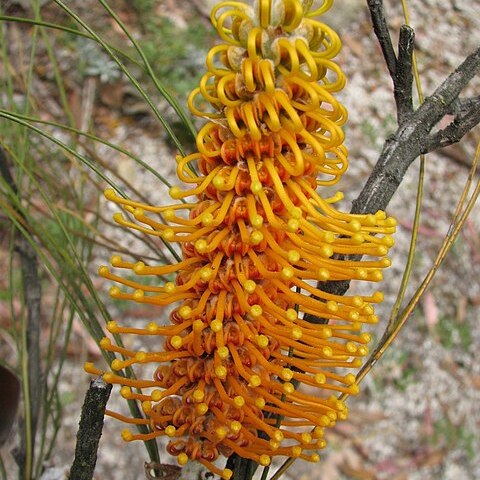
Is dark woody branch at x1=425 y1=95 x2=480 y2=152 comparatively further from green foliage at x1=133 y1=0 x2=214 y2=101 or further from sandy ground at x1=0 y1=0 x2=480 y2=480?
green foliage at x1=133 y1=0 x2=214 y2=101

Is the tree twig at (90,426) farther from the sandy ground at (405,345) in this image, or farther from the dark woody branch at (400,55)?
the sandy ground at (405,345)

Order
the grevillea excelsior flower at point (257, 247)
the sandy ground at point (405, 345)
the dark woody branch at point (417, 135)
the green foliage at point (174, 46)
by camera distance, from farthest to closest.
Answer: the green foliage at point (174, 46) < the sandy ground at point (405, 345) < the dark woody branch at point (417, 135) < the grevillea excelsior flower at point (257, 247)

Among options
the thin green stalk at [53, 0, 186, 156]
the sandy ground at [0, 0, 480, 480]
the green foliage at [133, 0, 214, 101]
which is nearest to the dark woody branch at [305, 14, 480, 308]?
the thin green stalk at [53, 0, 186, 156]

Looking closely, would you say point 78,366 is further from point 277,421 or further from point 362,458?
point 277,421

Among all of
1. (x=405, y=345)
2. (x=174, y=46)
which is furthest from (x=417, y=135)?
(x=174, y=46)

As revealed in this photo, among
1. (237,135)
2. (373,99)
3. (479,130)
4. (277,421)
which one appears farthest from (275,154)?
(479,130)

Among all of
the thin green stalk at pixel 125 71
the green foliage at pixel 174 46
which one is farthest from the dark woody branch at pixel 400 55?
the green foliage at pixel 174 46
